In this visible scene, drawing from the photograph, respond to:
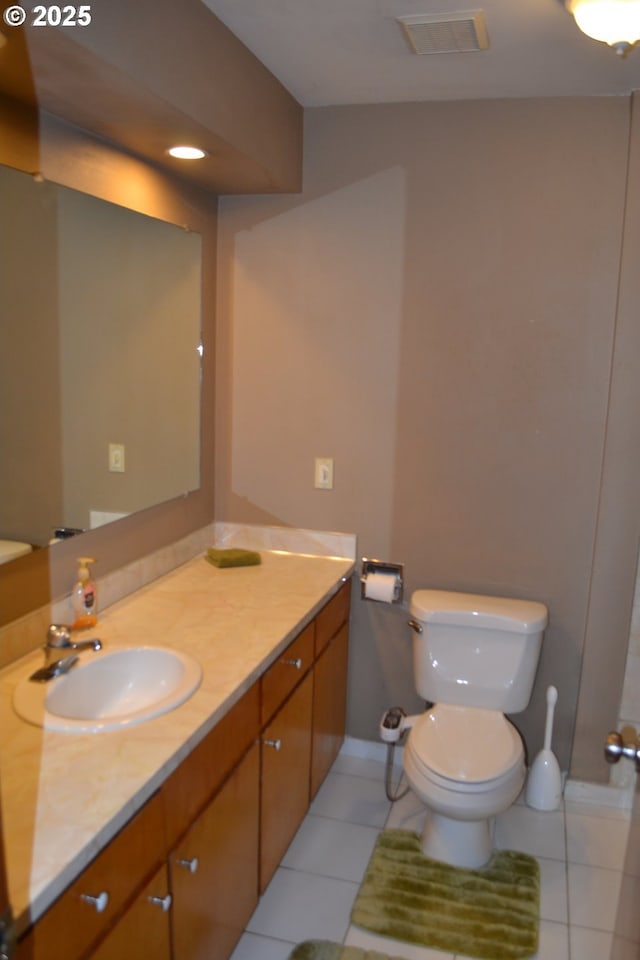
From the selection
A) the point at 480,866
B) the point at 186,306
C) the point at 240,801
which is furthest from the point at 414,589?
the point at 186,306

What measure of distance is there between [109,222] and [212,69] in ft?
1.68

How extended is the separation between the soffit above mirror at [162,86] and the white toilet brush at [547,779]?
83.2 inches

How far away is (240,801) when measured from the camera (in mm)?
1887

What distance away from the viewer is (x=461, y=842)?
240cm

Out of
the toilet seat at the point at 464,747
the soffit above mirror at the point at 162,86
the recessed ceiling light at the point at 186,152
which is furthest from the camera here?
the toilet seat at the point at 464,747

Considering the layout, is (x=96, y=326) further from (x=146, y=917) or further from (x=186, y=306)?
(x=146, y=917)

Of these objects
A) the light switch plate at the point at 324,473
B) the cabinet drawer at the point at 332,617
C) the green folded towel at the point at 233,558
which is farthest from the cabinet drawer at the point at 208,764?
the light switch plate at the point at 324,473

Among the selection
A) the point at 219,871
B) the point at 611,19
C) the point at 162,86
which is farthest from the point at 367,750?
the point at 611,19

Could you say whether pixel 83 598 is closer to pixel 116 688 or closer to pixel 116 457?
pixel 116 688

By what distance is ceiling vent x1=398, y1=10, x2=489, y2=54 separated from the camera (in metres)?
1.88

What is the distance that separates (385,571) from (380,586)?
76 mm

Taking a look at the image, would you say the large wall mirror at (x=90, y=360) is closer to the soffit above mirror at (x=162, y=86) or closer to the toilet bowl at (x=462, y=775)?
the soffit above mirror at (x=162, y=86)

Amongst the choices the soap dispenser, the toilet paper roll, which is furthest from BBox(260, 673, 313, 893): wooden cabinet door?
the soap dispenser

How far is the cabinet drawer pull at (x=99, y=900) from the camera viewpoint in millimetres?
1231
